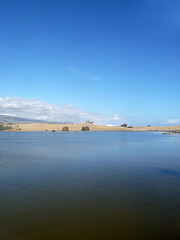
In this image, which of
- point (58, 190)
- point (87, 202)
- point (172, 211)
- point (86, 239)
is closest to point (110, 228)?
point (86, 239)

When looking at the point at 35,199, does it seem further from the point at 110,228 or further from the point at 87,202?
the point at 110,228

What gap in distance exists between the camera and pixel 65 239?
788 centimetres

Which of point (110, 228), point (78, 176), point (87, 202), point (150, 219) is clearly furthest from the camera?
point (78, 176)

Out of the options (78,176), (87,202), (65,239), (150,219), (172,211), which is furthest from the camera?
(78,176)

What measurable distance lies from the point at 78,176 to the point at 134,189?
220 inches

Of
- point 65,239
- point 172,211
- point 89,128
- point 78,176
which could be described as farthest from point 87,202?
point 89,128

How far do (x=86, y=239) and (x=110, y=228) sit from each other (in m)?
1.37

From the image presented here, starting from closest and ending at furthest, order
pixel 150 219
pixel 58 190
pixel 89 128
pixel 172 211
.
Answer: pixel 150 219
pixel 172 211
pixel 58 190
pixel 89 128

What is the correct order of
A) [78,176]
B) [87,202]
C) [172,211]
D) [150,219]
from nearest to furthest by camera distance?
[150,219] → [172,211] → [87,202] → [78,176]

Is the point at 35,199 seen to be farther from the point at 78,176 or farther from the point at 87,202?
the point at 78,176

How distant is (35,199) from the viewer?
1203 cm

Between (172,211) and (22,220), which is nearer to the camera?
(22,220)

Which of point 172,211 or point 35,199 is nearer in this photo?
point 172,211

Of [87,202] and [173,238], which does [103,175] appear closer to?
[87,202]
